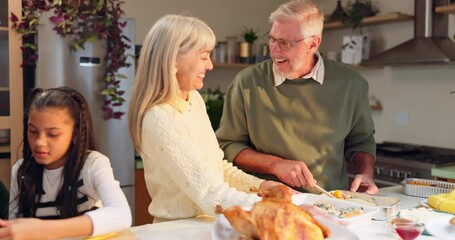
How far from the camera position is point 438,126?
3.65m

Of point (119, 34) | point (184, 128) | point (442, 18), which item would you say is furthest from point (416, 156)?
point (184, 128)

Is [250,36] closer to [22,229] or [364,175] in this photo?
[364,175]

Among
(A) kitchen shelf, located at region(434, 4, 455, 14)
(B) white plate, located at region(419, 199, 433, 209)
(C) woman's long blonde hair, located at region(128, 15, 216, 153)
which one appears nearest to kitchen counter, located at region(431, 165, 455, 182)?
(A) kitchen shelf, located at region(434, 4, 455, 14)

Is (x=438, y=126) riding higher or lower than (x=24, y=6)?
lower

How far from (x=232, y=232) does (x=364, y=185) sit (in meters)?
0.87

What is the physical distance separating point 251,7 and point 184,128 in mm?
3566

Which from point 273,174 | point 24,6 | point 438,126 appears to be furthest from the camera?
point 438,126

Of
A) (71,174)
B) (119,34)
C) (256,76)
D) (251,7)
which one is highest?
(251,7)

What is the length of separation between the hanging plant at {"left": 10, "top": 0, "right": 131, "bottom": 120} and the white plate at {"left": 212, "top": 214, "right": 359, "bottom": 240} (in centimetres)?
220

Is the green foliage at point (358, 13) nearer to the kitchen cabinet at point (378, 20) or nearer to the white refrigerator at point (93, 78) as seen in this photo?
the kitchen cabinet at point (378, 20)

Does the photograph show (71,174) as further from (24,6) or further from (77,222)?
(24,6)

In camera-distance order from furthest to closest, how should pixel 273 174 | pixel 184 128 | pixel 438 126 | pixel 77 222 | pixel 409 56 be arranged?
pixel 438 126
pixel 409 56
pixel 273 174
pixel 184 128
pixel 77 222

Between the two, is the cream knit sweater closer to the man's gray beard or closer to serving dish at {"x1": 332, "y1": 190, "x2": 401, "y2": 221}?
serving dish at {"x1": 332, "y1": 190, "x2": 401, "y2": 221}

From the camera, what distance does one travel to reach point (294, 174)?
1.72m
